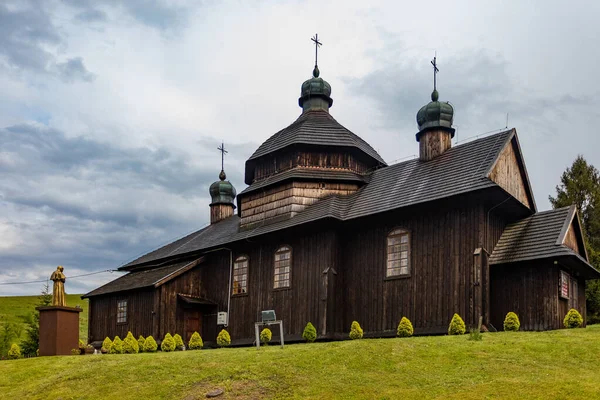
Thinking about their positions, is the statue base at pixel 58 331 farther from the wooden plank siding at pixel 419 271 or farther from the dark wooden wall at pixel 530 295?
the dark wooden wall at pixel 530 295

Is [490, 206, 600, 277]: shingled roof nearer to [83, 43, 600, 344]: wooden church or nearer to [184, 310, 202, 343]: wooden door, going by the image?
[83, 43, 600, 344]: wooden church

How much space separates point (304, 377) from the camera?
15609mm

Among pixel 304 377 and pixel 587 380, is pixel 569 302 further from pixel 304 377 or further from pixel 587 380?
pixel 304 377

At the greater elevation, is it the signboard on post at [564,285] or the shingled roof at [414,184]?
the shingled roof at [414,184]

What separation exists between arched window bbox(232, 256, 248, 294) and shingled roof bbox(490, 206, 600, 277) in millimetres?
10951

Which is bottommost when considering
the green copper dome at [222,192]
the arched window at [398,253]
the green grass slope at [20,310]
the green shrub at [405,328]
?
the green grass slope at [20,310]

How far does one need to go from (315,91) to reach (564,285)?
51.5 ft

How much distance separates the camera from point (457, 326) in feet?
68.3

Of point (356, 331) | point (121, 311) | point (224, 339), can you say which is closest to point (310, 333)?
point (356, 331)

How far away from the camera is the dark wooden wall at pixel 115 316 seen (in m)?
30.7

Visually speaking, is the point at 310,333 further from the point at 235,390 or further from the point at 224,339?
the point at 235,390

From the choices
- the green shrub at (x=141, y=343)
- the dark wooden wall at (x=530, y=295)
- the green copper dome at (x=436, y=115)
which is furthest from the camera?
the green shrub at (x=141, y=343)

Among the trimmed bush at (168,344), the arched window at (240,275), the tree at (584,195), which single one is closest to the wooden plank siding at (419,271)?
the arched window at (240,275)

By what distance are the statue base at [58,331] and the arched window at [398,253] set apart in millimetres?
11974
